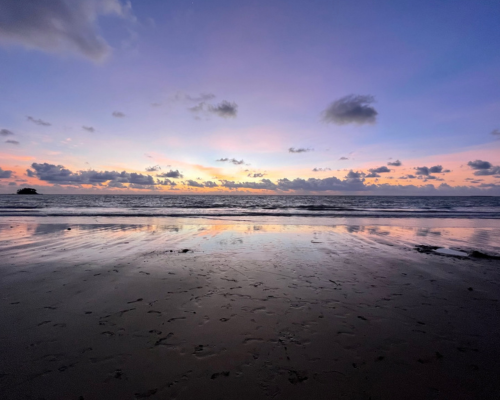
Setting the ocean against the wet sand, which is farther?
the ocean

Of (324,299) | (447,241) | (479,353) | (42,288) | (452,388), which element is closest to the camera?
(452,388)

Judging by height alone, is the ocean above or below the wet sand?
below

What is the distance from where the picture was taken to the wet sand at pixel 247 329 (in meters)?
3.57

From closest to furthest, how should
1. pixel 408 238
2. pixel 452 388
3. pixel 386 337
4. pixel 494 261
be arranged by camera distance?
pixel 452 388 → pixel 386 337 → pixel 494 261 → pixel 408 238

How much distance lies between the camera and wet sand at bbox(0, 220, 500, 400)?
357 centimetres

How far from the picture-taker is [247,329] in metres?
4.97

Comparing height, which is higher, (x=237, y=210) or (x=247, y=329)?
(x=247, y=329)

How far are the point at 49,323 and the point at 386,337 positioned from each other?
694 centimetres

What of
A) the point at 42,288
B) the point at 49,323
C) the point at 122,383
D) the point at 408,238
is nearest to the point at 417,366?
the point at 122,383

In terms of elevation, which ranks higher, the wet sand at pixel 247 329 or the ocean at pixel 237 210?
the wet sand at pixel 247 329

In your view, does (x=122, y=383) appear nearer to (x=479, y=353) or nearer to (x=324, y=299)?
(x=324, y=299)

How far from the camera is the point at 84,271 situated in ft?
28.0

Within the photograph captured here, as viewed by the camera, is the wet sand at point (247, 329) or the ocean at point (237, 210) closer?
the wet sand at point (247, 329)

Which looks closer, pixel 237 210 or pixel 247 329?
pixel 247 329
